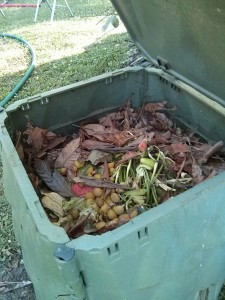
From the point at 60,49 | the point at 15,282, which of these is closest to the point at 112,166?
the point at 15,282

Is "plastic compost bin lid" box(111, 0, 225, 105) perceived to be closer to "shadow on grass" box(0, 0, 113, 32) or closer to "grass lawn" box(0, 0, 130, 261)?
"grass lawn" box(0, 0, 130, 261)

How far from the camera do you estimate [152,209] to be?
3.67ft

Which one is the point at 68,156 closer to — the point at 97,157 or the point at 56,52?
the point at 97,157

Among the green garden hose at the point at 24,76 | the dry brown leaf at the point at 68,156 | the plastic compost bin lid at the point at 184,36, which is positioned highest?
the plastic compost bin lid at the point at 184,36

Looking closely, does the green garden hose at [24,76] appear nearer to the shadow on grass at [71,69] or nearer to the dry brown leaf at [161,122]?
the shadow on grass at [71,69]

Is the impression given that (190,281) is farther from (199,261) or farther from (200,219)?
(200,219)

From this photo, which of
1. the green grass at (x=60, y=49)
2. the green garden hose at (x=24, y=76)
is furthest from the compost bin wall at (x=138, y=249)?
the green grass at (x=60, y=49)

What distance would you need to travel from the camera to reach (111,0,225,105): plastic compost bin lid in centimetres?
144

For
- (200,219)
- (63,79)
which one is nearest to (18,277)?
(200,219)

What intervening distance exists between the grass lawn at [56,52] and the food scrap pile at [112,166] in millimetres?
756

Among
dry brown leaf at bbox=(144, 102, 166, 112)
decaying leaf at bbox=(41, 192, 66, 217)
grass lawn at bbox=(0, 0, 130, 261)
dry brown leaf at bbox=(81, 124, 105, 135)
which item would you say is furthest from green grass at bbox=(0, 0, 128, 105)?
decaying leaf at bbox=(41, 192, 66, 217)

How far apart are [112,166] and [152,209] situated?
65cm

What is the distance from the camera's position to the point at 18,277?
2102 mm

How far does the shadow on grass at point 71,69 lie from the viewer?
4.08 m
